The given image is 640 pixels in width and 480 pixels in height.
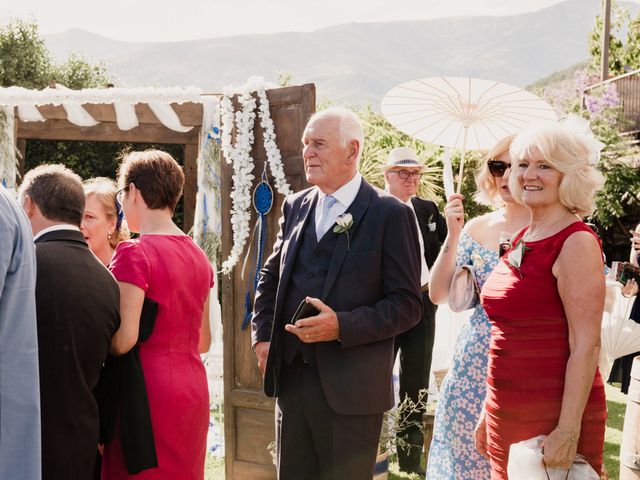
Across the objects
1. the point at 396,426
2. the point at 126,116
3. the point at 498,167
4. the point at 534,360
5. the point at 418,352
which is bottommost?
the point at 396,426

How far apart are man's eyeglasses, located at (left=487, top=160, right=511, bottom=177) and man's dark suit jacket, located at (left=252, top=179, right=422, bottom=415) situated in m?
0.49

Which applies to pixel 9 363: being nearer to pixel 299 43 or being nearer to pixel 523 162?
pixel 523 162

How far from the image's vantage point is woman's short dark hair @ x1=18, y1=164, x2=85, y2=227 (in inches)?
94.7

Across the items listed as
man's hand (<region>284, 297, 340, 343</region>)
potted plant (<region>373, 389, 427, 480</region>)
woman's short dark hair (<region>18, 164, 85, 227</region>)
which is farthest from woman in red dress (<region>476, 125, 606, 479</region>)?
potted plant (<region>373, 389, 427, 480</region>)

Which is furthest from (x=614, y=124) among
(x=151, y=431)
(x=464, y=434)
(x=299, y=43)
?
(x=299, y=43)

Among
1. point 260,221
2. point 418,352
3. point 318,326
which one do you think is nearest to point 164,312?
point 318,326

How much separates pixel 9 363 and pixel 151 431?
0.80 m

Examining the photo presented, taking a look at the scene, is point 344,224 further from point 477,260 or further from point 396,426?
point 396,426

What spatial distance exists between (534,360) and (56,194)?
5.42 ft

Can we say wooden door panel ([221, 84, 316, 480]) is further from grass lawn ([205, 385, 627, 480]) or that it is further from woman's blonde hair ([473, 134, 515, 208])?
woman's blonde hair ([473, 134, 515, 208])

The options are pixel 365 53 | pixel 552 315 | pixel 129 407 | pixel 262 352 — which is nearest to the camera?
pixel 552 315

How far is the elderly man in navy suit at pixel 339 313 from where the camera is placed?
2.67 meters

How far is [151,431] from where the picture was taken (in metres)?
2.59

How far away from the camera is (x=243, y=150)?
461cm
